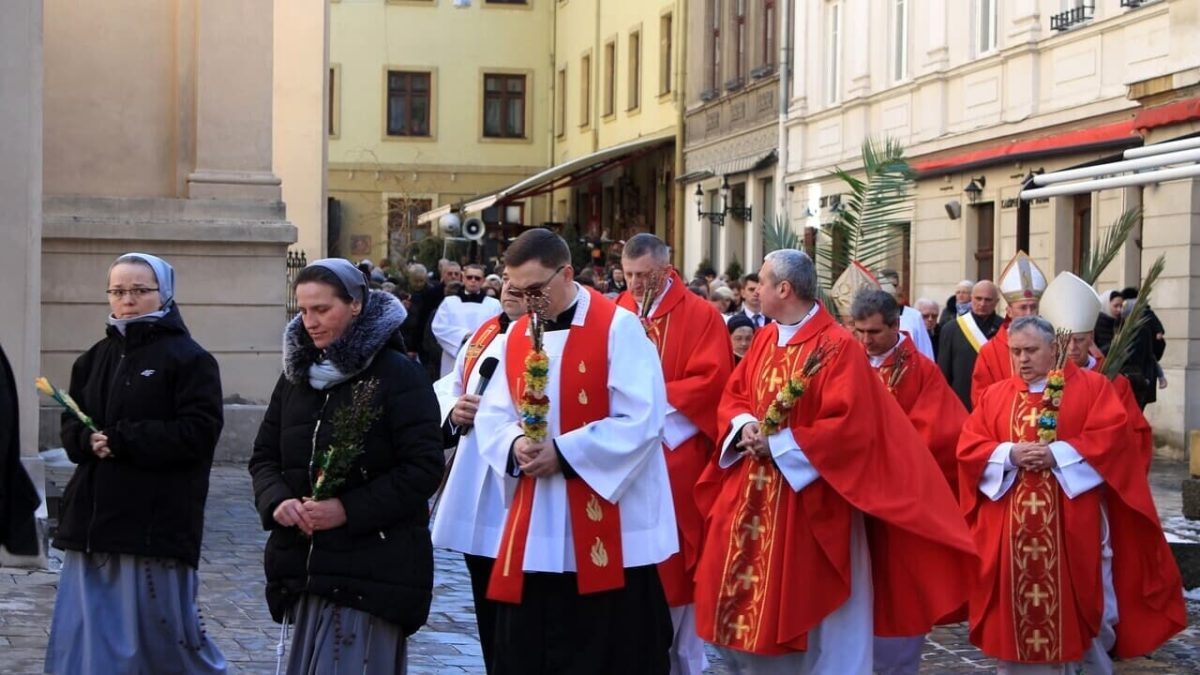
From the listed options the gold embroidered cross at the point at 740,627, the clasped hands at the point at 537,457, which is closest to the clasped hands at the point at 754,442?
the gold embroidered cross at the point at 740,627

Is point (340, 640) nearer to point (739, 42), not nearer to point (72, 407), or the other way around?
point (72, 407)

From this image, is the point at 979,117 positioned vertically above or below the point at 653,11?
below

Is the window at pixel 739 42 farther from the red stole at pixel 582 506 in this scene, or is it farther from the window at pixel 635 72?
the red stole at pixel 582 506

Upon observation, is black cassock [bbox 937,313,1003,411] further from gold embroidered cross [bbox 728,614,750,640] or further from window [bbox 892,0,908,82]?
window [bbox 892,0,908,82]

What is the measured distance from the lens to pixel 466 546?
23.1ft

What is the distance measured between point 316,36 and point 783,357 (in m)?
17.3

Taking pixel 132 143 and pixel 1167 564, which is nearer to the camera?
pixel 1167 564

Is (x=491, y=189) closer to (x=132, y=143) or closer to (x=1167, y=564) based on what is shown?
(x=132, y=143)

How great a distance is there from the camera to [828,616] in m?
8.18

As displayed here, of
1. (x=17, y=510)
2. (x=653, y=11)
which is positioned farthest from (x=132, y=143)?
(x=653, y=11)

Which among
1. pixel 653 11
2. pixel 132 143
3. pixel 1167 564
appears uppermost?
pixel 653 11

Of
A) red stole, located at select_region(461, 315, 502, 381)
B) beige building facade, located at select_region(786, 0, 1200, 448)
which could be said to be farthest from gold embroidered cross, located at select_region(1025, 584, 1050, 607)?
beige building facade, located at select_region(786, 0, 1200, 448)

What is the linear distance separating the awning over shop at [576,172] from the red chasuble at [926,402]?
105ft

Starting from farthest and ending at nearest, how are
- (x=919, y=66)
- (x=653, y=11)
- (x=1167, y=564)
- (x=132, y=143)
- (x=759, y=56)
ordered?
(x=653, y=11), (x=759, y=56), (x=919, y=66), (x=132, y=143), (x=1167, y=564)
